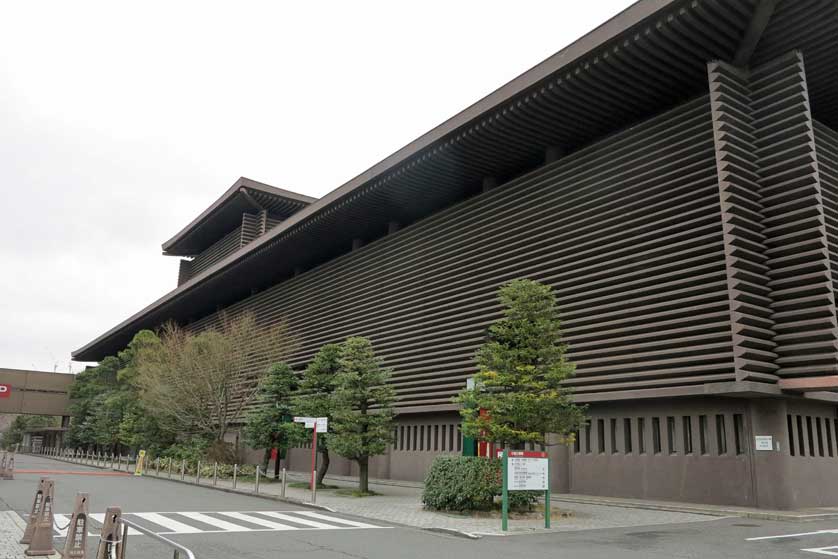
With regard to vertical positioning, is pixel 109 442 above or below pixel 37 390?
below

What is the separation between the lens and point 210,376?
28750mm

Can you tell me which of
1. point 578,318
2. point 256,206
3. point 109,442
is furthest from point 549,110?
point 109,442

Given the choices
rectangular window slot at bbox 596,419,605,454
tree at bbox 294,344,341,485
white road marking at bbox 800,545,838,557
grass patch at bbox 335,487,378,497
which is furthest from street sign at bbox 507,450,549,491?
tree at bbox 294,344,341,485

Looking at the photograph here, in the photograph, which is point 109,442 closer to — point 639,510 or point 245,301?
point 245,301

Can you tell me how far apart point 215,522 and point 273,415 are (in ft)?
41.4

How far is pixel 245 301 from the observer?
40594 millimetres

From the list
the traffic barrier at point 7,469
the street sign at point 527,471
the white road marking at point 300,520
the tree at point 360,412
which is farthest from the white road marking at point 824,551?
the traffic barrier at point 7,469

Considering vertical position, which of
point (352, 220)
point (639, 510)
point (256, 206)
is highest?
point (256, 206)

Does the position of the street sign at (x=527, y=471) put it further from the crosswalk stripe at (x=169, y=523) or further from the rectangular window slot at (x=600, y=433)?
the rectangular window slot at (x=600, y=433)

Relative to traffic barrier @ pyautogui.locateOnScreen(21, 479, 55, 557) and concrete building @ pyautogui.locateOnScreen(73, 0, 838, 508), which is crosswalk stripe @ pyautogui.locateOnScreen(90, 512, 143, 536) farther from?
concrete building @ pyautogui.locateOnScreen(73, 0, 838, 508)

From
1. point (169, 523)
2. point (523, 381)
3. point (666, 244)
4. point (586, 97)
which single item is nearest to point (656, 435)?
point (666, 244)

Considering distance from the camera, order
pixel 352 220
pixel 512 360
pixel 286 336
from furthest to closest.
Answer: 1. pixel 286 336
2. pixel 352 220
3. pixel 512 360

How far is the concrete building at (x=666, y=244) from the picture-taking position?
14.7 m

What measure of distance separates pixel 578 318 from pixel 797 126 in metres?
7.10
